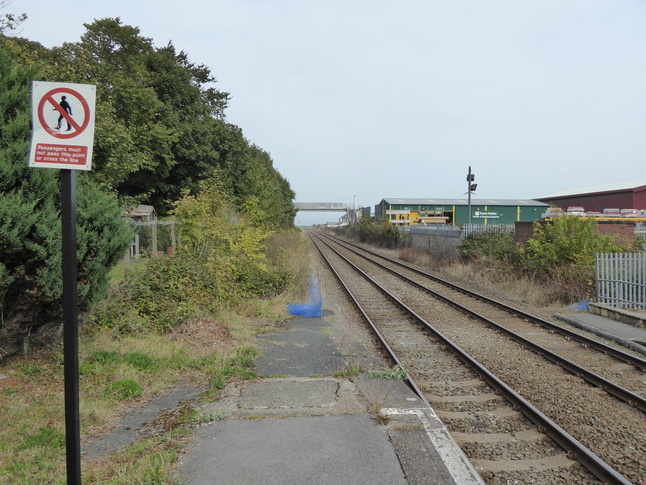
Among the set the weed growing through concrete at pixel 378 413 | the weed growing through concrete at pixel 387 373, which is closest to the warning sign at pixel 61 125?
the weed growing through concrete at pixel 378 413

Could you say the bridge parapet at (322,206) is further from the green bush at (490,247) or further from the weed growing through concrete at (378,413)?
the weed growing through concrete at (378,413)

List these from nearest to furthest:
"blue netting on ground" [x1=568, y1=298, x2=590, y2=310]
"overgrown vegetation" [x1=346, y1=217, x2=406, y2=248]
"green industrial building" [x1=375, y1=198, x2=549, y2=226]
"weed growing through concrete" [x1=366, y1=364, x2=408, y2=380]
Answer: "weed growing through concrete" [x1=366, y1=364, x2=408, y2=380], "blue netting on ground" [x1=568, y1=298, x2=590, y2=310], "overgrown vegetation" [x1=346, y1=217, x2=406, y2=248], "green industrial building" [x1=375, y1=198, x2=549, y2=226]

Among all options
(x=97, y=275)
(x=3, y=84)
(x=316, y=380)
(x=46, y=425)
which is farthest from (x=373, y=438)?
(x=3, y=84)

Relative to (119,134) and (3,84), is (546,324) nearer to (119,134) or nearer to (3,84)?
(119,134)

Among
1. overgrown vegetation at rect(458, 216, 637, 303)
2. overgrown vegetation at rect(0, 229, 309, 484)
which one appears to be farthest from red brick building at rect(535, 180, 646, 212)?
overgrown vegetation at rect(0, 229, 309, 484)

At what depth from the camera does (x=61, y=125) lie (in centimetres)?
279

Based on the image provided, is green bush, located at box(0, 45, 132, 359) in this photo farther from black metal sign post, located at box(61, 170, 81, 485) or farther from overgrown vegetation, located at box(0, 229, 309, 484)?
black metal sign post, located at box(61, 170, 81, 485)

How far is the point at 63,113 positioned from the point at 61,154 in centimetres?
26

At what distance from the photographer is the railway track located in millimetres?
4289

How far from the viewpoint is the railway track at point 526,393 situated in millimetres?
4289

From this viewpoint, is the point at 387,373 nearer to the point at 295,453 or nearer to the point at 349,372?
the point at 349,372

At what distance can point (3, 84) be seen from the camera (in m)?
5.09

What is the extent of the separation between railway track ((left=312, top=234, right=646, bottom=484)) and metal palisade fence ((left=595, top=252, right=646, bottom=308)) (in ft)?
8.28

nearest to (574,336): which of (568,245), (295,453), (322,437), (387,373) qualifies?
(387,373)
